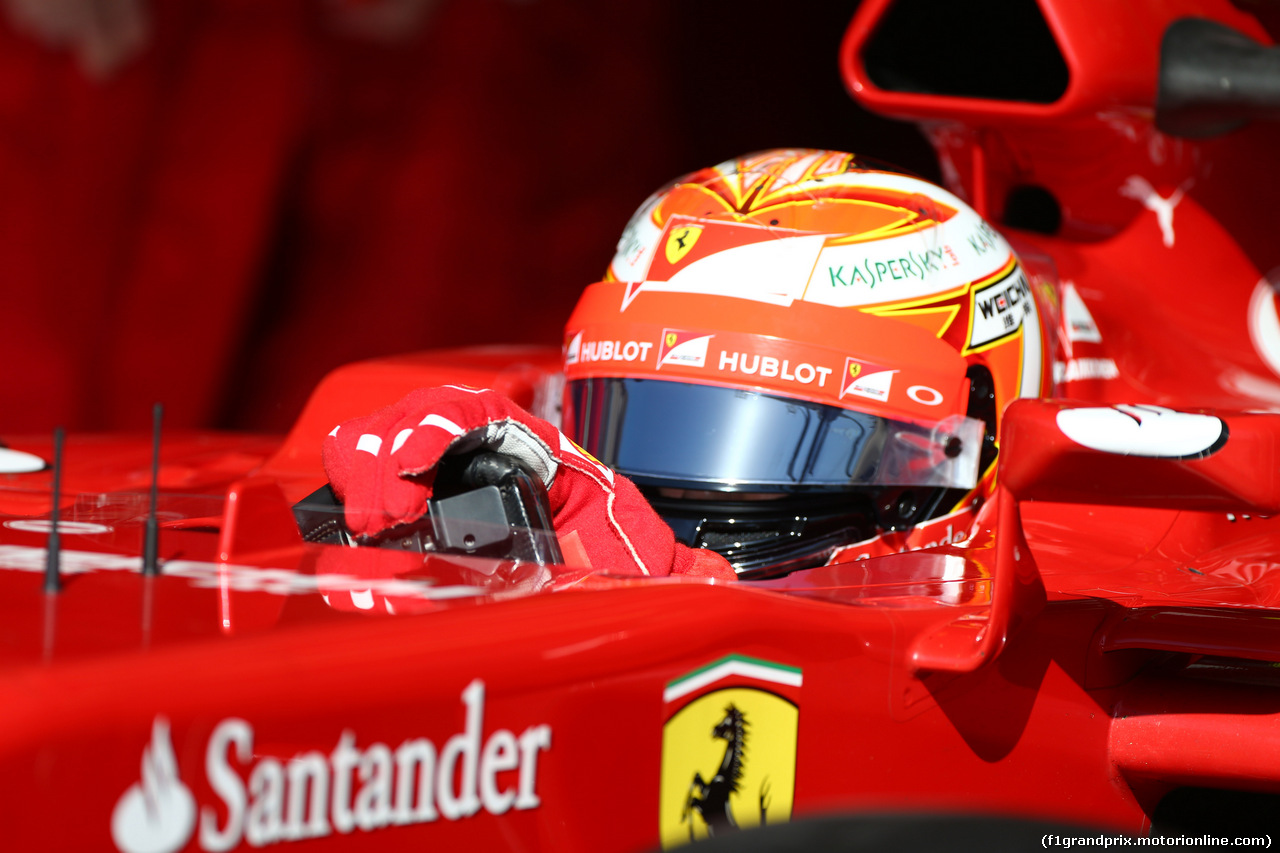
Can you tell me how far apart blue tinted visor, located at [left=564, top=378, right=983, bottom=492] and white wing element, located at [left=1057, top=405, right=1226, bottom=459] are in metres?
0.51

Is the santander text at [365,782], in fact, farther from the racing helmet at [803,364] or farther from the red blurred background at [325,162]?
the red blurred background at [325,162]

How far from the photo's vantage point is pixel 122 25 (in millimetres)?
3785

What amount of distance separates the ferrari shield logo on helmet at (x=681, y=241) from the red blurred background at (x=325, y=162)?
258 centimetres

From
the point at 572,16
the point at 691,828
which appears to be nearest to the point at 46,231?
the point at 572,16

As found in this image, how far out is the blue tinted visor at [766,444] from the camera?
1.53 m

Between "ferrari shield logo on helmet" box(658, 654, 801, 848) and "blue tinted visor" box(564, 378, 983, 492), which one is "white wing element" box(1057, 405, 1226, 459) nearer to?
"ferrari shield logo on helmet" box(658, 654, 801, 848)

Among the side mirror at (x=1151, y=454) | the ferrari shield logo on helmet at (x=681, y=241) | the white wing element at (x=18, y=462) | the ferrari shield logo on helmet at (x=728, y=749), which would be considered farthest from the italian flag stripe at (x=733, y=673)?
the white wing element at (x=18, y=462)

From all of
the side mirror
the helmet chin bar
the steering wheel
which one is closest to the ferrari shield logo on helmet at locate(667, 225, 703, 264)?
the helmet chin bar

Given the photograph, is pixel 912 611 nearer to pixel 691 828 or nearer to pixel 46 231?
pixel 691 828

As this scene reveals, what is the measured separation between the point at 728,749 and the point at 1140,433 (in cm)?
40

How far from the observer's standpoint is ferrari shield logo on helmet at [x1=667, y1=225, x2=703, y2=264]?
1.70 metres

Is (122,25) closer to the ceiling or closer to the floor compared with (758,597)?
closer to the ceiling

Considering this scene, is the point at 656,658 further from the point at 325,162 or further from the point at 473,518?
the point at 325,162

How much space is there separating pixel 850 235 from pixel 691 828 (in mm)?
911
